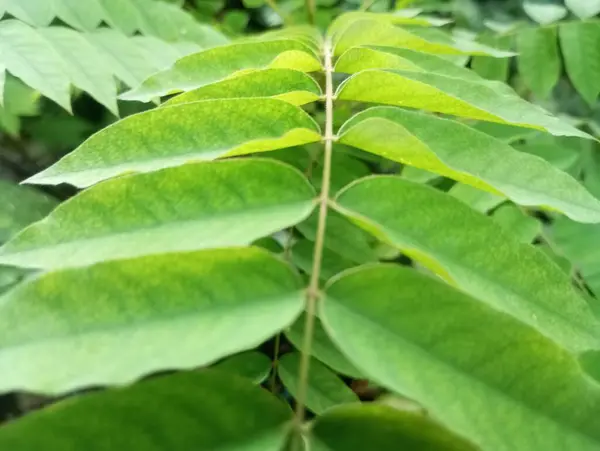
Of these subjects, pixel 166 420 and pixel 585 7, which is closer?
pixel 166 420

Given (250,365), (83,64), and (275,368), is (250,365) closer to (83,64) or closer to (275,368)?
(275,368)

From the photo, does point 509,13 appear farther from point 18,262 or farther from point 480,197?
point 18,262

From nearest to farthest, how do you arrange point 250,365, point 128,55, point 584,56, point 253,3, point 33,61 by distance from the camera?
point 250,365, point 33,61, point 128,55, point 584,56, point 253,3

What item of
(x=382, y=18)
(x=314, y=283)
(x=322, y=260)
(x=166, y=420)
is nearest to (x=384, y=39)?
(x=382, y=18)

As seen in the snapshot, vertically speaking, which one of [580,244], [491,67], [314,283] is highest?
[314,283]

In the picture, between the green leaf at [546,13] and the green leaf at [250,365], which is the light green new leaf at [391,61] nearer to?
the green leaf at [250,365]

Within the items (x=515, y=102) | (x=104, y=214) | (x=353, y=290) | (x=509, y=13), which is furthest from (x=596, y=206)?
(x=509, y=13)

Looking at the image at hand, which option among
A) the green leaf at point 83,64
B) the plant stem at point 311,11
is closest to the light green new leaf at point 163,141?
the green leaf at point 83,64
